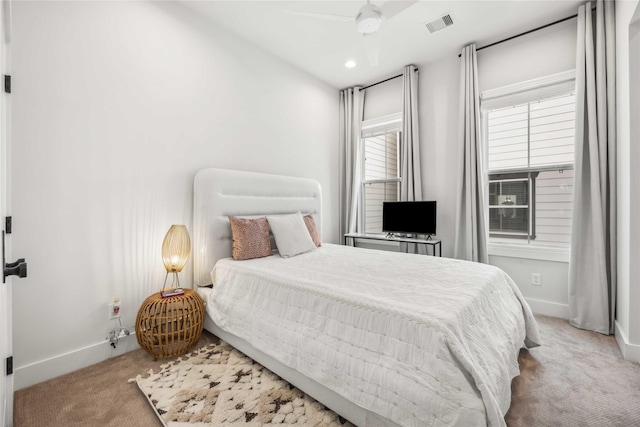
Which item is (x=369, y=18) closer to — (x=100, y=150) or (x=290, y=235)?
(x=290, y=235)

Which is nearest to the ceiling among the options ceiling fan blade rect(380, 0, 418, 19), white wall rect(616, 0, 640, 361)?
ceiling fan blade rect(380, 0, 418, 19)

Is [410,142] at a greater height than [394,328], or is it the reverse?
[410,142]

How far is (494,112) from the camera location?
3234 millimetres

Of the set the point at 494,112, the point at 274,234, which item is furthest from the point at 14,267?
the point at 494,112

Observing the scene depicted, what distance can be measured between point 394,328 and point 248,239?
5.23 feet

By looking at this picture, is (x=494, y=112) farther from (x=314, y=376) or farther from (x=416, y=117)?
(x=314, y=376)

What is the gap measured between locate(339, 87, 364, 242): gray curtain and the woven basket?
2.47 meters

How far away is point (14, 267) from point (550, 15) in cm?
424

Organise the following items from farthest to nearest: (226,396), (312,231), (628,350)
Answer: (312,231) < (628,350) < (226,396)

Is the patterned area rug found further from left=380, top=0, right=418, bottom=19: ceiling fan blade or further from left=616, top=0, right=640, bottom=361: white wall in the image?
left=380, top=0, right=418, bottom=19: ceiling fan blade

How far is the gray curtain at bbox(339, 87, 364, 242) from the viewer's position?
162 inches

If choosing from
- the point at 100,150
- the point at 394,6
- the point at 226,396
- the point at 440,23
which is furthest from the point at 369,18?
the point at 226,396

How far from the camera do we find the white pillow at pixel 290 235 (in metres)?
2.67

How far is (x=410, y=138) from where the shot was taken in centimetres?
360
